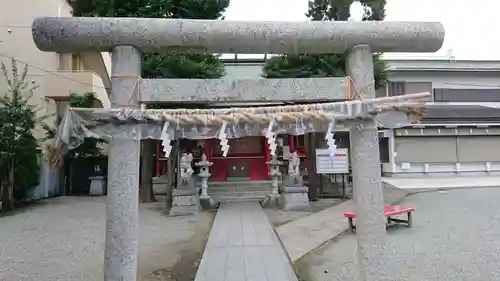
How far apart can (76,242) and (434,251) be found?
748 cm

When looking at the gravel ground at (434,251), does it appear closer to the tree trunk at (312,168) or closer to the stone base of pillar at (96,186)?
the tree trunk at (312,168)

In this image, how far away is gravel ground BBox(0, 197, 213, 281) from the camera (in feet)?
20.0

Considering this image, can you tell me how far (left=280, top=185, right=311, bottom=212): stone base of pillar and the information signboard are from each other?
4.73 feet

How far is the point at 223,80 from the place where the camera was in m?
3.66

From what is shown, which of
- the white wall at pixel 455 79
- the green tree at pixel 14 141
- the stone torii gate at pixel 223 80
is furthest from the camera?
the white wall at pixel 455 79

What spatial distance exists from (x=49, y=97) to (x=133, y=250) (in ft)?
53.4

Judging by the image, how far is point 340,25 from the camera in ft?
12.2

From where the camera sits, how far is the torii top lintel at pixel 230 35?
3.53m

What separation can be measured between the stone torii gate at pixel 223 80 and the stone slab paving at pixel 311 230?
3482mm

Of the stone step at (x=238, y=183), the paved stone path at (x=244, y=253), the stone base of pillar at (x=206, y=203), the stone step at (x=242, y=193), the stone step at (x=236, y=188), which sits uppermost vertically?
the stone step at (x=238, y=183)

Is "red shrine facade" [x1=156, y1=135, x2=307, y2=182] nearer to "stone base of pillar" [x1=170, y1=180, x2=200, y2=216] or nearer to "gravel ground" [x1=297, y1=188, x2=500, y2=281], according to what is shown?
"stone base of pillar" [x1=170, y1=180, x2=200, y2=216]

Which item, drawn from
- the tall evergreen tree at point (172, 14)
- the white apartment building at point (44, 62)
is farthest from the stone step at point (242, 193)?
the white apartment building at point (44, 62)

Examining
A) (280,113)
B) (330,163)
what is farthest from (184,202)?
(280,113)

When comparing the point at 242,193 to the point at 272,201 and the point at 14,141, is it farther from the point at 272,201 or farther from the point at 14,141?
the point at 14,141
